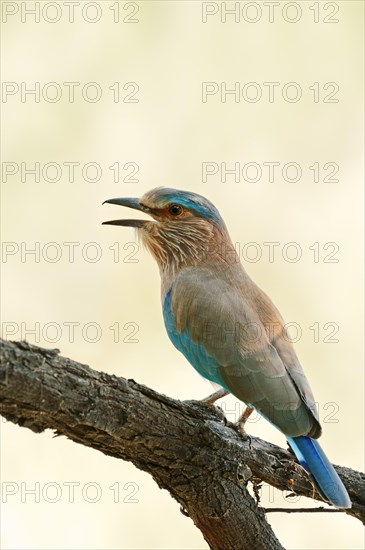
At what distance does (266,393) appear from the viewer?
15.6 feet

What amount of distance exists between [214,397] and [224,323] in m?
0.44

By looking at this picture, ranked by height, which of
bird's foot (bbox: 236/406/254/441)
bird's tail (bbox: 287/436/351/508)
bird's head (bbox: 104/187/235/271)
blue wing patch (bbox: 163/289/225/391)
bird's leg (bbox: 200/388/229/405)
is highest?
bird's head (bbox: 104/187/235/271)

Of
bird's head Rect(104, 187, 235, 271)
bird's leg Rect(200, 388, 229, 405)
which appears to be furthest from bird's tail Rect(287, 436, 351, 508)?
bird's head Rect(104, 187, 235, 271)

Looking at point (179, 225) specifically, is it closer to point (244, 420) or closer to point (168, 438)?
point (244, 420)

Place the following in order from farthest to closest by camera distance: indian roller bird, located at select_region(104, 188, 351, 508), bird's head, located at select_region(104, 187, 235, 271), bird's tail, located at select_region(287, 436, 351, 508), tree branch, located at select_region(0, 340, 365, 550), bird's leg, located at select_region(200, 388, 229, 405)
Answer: bird's head, located at select_region(104, 187, 235, 271) → bird's leg, located at select_region(200, 388, 229, 405) → indian roller bird, located at select_region(104, 188, 351, 508) → bird's tail, located at select_region(287, 436, 351, 508) → tree branch, located at select_region(0, 340, 365, 550)

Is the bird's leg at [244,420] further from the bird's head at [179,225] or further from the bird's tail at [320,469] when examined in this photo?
the bird's head at [179,225]

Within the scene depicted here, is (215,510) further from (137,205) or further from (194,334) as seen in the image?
(137,205)

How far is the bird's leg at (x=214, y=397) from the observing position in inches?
195

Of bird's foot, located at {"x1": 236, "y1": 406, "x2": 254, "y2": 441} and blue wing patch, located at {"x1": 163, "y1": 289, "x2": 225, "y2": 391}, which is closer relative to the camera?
bird's foot, located at {"x1": 236, "y1": 406, "x2": 254, "y2": 441}

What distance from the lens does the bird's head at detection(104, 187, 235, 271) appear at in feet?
19.0

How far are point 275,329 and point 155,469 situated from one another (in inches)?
50.1

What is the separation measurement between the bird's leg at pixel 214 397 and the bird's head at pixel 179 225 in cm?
103

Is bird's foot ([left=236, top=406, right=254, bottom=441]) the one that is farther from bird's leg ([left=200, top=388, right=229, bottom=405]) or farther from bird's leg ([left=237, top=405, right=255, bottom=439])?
bird's leg ([left=200, top=388, right=229, bottom=405])

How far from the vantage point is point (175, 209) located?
19.4 feet
